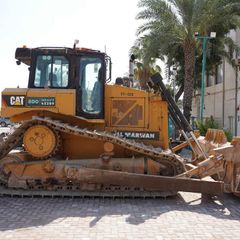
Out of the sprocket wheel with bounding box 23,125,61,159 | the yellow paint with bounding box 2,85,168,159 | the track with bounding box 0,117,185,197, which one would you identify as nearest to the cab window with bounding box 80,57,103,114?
the yellow paint with bounding box 2,85,168,159

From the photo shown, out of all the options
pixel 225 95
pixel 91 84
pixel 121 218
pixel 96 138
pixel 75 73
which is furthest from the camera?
pixel 225 95

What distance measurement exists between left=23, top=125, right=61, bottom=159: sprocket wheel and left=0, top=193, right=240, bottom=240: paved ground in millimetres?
1018

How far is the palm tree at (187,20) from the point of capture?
79.3 ft

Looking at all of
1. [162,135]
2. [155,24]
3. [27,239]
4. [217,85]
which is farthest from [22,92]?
[217,85]

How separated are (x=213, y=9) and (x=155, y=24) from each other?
11.2ft

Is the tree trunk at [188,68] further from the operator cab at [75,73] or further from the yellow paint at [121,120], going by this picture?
the operator cab at [75,73]

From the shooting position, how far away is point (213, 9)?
79.9 feet

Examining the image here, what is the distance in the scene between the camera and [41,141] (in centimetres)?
912

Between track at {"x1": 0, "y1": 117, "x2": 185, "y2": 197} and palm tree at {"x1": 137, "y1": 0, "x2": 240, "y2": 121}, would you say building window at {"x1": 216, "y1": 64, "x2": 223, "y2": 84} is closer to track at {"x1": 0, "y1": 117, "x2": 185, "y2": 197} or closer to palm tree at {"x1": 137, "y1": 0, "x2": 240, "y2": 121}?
palm tree at {"x1": 137, "y1": 0, "x2": 240, "y2": 121}

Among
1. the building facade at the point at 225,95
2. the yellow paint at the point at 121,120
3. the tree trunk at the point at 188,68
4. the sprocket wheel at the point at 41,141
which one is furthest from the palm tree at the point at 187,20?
the sprocket wheel at the point at 41,141

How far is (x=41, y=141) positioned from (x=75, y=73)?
1.69 metres

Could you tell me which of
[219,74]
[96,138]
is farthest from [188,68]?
[96,138]

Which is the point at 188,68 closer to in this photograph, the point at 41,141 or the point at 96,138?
the point at 96,138

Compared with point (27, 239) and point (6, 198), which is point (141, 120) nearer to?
point (6, 198)
